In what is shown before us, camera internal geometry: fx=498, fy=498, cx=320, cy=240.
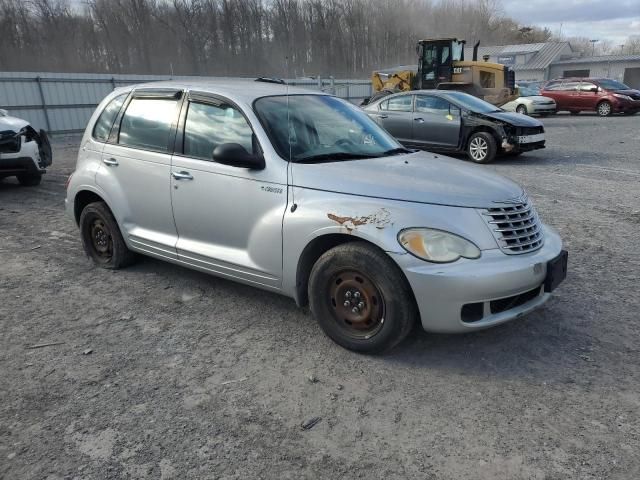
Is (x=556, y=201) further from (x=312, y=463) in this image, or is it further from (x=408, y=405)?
(x=312, y=463)

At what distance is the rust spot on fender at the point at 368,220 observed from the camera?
9.94ft

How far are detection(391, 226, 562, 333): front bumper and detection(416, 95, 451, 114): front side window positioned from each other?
8676mm

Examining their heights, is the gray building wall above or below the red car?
above

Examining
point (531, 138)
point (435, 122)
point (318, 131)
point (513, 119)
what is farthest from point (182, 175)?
point (531, 138)

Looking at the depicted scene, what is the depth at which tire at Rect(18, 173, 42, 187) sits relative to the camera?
920 cm

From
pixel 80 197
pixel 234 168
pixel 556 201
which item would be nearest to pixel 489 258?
pixel 234 168

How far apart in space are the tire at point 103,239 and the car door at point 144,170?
0.62ft

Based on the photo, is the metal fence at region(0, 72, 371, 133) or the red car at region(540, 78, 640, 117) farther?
the red car at region(540, 78, 640, 117)

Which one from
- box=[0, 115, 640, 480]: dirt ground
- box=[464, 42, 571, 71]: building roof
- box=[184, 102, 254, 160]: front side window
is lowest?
box=[0, 115, 640, 480]: dirt ground

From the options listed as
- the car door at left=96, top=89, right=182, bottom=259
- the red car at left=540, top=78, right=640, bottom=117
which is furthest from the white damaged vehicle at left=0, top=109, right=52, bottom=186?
the red car at left=540, top=78, right=640, bottom=117

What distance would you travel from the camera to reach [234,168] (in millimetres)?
3666

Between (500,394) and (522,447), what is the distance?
45 cm

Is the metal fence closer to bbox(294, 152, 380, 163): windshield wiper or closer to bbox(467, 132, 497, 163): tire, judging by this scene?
bbox(467, 132, 497, 163): tire

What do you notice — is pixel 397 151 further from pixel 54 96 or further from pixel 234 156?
pixel 54 96
